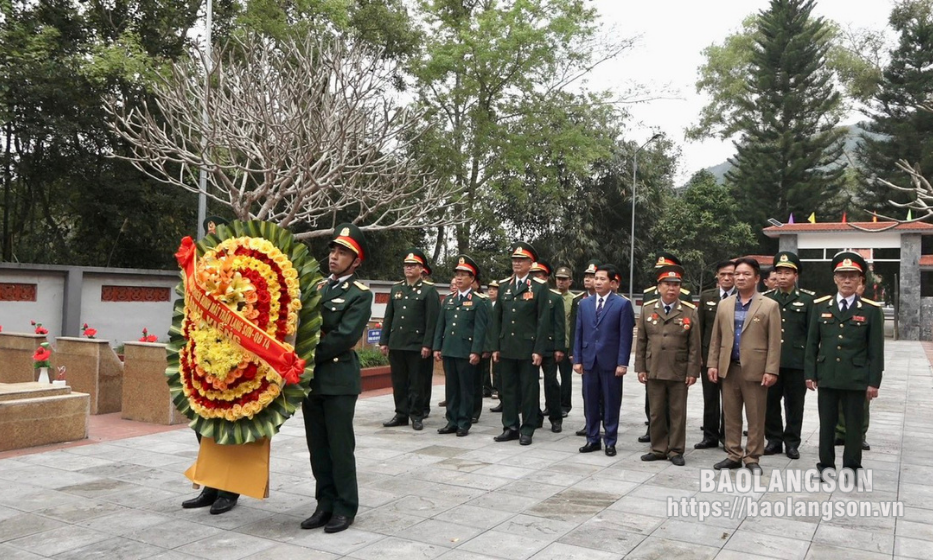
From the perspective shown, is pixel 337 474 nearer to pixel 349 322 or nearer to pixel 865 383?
pixel 349 322

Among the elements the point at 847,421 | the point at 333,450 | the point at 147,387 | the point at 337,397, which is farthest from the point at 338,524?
the point at 147,387

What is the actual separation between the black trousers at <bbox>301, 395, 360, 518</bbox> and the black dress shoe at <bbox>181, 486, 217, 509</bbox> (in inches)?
29.9

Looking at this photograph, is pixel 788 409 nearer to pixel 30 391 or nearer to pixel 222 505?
pixel 222 505

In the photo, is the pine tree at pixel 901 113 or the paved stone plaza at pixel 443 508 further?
the pine tree at pixel 901 113

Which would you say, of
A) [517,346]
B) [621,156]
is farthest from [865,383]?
[621,156]

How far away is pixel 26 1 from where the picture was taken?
14.0 metres

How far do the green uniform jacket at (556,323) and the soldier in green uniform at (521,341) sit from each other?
0.11 metres

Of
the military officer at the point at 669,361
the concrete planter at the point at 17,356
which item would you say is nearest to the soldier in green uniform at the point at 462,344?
the military officer at the point at 669,361

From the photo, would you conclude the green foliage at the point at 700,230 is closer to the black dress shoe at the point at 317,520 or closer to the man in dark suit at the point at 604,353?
the man in dark suit at the point at 604,353

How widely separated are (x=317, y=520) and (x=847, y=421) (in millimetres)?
3971

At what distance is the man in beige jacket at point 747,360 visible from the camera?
5.91m

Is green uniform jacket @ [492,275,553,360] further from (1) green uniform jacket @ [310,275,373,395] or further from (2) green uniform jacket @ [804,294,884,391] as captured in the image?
(1) green uniform jacket @ [310,275,373,395]

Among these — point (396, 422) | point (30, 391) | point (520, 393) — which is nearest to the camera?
point (30, 391)

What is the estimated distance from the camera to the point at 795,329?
22.3ft
